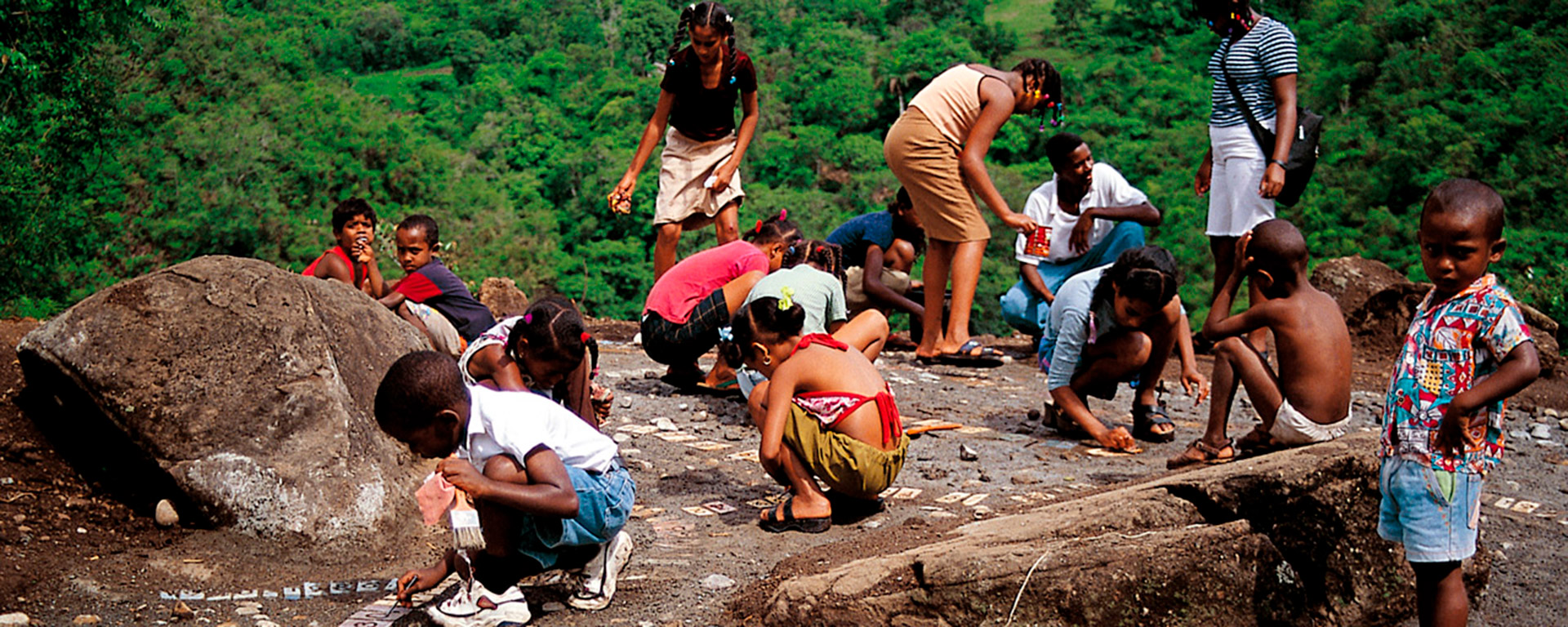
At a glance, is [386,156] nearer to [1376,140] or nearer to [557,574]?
[1376,140]

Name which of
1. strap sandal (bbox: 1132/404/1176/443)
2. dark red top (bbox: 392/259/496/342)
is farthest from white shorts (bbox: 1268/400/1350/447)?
dark red top (bbox: 392/259/496/342)

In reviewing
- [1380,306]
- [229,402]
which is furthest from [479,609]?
[1380,306]

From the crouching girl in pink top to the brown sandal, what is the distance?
1.15m

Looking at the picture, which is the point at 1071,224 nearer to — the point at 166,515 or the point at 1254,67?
the point at 1254,67

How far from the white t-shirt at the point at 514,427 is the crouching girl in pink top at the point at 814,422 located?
0.87 metres

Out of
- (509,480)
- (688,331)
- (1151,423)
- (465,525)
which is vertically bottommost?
(1151,423)

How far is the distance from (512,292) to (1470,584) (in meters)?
8.25

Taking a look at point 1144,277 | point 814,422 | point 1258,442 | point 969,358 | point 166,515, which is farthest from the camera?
point 969,358

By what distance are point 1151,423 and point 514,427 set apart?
3.21 m

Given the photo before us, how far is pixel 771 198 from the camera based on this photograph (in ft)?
93.7

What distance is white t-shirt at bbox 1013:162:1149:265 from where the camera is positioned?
6586mm

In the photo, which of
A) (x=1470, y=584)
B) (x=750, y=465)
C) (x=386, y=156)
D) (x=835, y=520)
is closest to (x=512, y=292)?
(x=750, y=465)

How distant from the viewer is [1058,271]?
266 inches

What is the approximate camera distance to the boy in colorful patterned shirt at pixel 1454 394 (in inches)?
97.6
